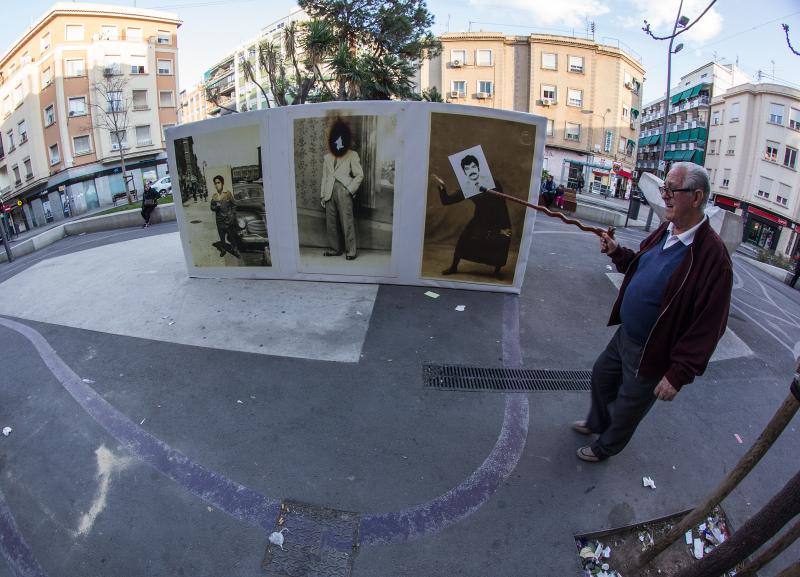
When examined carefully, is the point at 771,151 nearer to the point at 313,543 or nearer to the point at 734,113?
the point at 734,113

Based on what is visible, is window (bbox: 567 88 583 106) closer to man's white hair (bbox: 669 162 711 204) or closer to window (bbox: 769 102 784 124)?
window (bbox: 769 102 784 124)

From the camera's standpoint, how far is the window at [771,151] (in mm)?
35344

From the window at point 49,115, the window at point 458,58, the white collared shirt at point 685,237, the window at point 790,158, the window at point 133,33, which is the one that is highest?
the window at point 133,33

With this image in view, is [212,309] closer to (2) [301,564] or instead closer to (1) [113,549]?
(1) [113,549]

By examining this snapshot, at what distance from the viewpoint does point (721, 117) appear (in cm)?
4247

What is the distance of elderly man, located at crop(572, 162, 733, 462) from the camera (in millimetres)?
2566

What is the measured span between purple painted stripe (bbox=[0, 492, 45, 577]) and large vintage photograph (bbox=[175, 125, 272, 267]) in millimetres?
4532

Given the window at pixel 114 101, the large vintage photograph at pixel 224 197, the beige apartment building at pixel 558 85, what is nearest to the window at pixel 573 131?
the beige apartment building at pixel 558 85

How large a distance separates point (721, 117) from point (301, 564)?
54314 millimetres

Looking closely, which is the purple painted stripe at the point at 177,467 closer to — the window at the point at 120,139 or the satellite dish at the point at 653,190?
the satellite dish at the point at 653,190

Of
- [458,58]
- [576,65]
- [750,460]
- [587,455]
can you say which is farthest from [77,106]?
[750,460]

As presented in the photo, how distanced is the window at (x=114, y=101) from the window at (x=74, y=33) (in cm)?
507

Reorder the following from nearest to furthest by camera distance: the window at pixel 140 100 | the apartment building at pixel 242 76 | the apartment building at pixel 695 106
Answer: the window at pixel 140 100 → the apartment building at pixel 695 106 → the apartment building at pixel 242 76

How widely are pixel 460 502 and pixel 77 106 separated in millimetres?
44050
